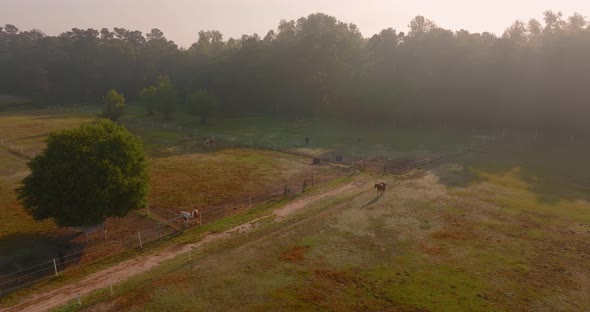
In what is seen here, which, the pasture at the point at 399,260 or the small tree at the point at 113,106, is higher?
the small tree at the point at 113,106

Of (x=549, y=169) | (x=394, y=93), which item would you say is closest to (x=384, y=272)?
(x=549, y=169)

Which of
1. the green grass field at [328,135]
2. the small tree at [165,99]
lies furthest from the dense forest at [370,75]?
the green grass field at [328,135]

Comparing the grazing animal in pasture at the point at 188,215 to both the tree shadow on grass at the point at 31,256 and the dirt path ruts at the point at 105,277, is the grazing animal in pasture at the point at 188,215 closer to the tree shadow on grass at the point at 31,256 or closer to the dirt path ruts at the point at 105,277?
the dirt path ruts at the point at 105,277

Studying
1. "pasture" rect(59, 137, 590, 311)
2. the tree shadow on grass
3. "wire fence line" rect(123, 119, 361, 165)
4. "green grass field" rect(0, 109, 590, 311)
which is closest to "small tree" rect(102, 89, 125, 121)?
"wire fence line" rect(123, 119, 361, 165)

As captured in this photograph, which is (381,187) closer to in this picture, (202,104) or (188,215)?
(188,215)

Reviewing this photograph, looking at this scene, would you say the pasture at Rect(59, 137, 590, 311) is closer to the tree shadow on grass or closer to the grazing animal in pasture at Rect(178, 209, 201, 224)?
the grazing animal in pasture at Rect(178, 209, 201, 224)
